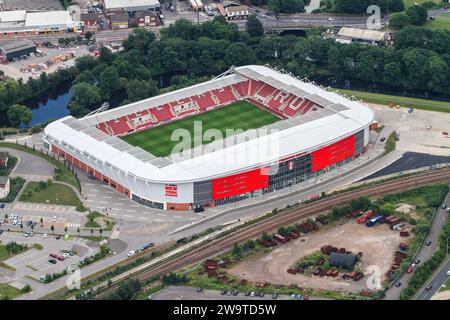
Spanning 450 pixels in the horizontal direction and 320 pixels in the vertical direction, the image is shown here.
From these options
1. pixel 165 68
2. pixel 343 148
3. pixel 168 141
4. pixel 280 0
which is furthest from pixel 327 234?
pixel 280 0

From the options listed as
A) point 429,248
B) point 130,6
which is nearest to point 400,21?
point 130,6

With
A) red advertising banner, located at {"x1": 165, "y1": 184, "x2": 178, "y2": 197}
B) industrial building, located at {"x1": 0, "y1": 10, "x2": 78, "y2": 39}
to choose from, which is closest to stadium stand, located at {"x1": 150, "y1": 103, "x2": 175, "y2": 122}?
red advertising banner, located at {"x1": 165, "y1": 184, "x2": 178, "y2": 197}

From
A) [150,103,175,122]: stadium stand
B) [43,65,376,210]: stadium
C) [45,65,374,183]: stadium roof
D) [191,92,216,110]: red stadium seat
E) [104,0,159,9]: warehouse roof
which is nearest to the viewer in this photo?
[43,65,376,210]: stadium

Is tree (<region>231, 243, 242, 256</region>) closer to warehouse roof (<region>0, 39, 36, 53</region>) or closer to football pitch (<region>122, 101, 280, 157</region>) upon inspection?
football pitch (<region>122, 101, 280, 157</region>)

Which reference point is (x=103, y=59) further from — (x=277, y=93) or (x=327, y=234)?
(x=327, y=234)

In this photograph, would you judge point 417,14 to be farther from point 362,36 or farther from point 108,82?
point 108,82

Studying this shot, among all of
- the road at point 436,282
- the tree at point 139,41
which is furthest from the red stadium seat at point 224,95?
the road at point 436,282

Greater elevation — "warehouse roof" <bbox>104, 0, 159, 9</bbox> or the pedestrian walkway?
"warehouse roof" <bbox>104, 0, 159, 9</bbox>

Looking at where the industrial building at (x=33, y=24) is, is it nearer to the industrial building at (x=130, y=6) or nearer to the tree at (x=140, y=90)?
the industrial building at (x=130, y=6)

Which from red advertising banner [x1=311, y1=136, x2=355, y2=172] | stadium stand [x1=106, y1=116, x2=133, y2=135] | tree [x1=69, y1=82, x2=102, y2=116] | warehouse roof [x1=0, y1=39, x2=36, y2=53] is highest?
warehouse roof [x1=0, y1=39, x2=36, y2=53]
